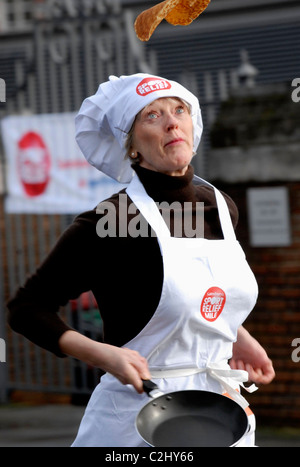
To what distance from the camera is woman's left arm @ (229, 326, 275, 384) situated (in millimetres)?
3014

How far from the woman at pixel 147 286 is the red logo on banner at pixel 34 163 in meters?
4.38

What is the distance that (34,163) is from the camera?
23.7ft

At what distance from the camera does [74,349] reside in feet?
8.62

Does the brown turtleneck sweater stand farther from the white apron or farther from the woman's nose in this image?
the woman's nose

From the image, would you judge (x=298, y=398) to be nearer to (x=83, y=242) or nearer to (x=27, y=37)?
(x=83, y=242)

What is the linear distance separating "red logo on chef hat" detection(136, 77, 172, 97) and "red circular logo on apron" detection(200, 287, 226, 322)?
0.65 m

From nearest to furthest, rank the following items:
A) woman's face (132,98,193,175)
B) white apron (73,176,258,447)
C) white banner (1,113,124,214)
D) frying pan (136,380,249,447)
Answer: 1. frying pan (136,380,249,447)
2. white apron (73,176,258,447)
3. woman's face (132,98,193,175)
4. white banner (1,113,124,214)

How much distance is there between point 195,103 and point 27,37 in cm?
813

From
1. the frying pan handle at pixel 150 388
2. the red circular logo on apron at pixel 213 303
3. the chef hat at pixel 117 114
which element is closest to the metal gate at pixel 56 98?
the chef hat at pixel 117 114

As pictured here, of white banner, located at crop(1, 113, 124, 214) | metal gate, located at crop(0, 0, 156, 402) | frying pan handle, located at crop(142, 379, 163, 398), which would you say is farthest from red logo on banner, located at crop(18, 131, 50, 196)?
frying pan handle, located at crop(142, 379, 163, 398)

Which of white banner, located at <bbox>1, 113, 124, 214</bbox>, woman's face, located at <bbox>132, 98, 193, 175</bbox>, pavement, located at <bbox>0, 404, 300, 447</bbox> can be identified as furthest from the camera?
white banner, located at <bbox>1, 113, 124, 214</bbox>

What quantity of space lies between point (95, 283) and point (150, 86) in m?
0.64

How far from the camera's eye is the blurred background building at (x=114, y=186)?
21.4 ft

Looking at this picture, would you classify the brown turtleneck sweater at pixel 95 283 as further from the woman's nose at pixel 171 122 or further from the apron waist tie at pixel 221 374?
the woman's nose at pixel 171 122
